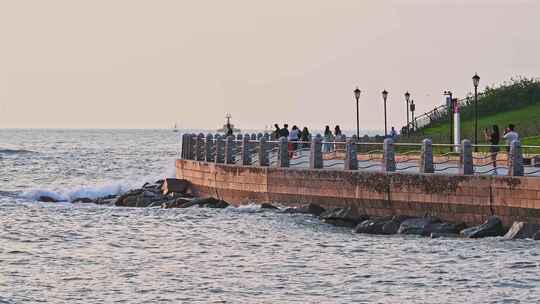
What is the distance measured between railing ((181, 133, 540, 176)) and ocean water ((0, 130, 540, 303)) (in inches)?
87.5

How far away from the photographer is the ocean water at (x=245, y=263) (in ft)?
82.2

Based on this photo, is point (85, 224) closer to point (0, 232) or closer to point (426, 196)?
point (0, 232)

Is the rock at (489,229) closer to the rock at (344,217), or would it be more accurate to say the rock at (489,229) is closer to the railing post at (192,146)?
the rock at (344,217)

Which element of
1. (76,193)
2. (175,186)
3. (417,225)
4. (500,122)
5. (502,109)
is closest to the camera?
(417,225)

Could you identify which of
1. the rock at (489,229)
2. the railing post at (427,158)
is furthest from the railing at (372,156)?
the rock at (489,229)

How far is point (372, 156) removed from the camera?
47219 mm

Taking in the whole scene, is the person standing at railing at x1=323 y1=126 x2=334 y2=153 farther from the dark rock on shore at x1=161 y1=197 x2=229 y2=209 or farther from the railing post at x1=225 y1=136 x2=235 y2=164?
the dark rock on shore at x1=161 y1=197 x2=229 y2=209

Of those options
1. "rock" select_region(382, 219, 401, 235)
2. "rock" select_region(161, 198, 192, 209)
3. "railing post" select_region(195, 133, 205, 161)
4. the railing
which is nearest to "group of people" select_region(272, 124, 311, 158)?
the railing

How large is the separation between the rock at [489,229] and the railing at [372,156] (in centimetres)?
119

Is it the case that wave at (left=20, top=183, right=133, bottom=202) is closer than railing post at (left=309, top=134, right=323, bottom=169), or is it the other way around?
railing post at (left=309, top=134, right=323, bottom=169)

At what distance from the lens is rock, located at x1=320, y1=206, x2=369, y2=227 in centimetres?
3656

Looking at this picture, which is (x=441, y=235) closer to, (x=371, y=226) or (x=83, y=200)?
(x=371, y=226)

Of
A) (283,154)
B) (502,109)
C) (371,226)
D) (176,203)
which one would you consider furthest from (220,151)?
(502,109)

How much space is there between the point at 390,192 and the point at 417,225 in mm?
2548
